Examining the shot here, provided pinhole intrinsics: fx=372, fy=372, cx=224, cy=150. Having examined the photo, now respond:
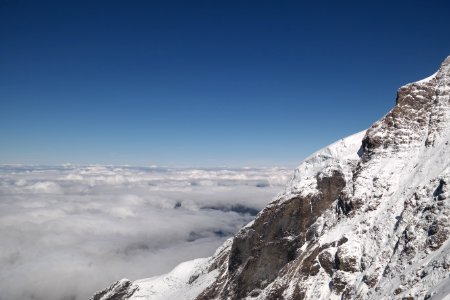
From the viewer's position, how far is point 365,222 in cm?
7025

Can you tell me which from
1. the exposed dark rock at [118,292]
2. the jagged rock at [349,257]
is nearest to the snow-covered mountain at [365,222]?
the jagged rock at [349,257]

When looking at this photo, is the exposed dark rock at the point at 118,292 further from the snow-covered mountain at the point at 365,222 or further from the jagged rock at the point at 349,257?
the jagged rock at the point at 349,257

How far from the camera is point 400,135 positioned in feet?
266

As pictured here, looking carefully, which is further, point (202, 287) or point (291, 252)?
point (202, 287)

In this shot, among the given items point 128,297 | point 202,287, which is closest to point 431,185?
point 202,287

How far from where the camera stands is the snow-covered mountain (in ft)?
181

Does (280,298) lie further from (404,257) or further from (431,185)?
(431,185)

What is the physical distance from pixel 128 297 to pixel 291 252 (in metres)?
93.1

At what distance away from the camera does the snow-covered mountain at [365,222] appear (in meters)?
55.2

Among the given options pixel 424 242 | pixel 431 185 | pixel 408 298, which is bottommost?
pixel 408 298

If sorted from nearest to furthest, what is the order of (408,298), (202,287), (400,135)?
(408,298) → (400,135) → (202,287)

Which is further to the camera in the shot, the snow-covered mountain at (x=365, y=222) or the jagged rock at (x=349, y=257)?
the jagged rock at (x=349, y=257)

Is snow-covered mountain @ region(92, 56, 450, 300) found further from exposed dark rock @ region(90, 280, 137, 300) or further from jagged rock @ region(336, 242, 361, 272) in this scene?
exposed dark rock @ region(90, 280, 137, 300)

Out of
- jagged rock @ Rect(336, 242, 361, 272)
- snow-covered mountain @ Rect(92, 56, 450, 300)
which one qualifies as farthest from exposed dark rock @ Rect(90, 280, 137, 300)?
jagged rock @ Rect(336, 242, 361, 272)
